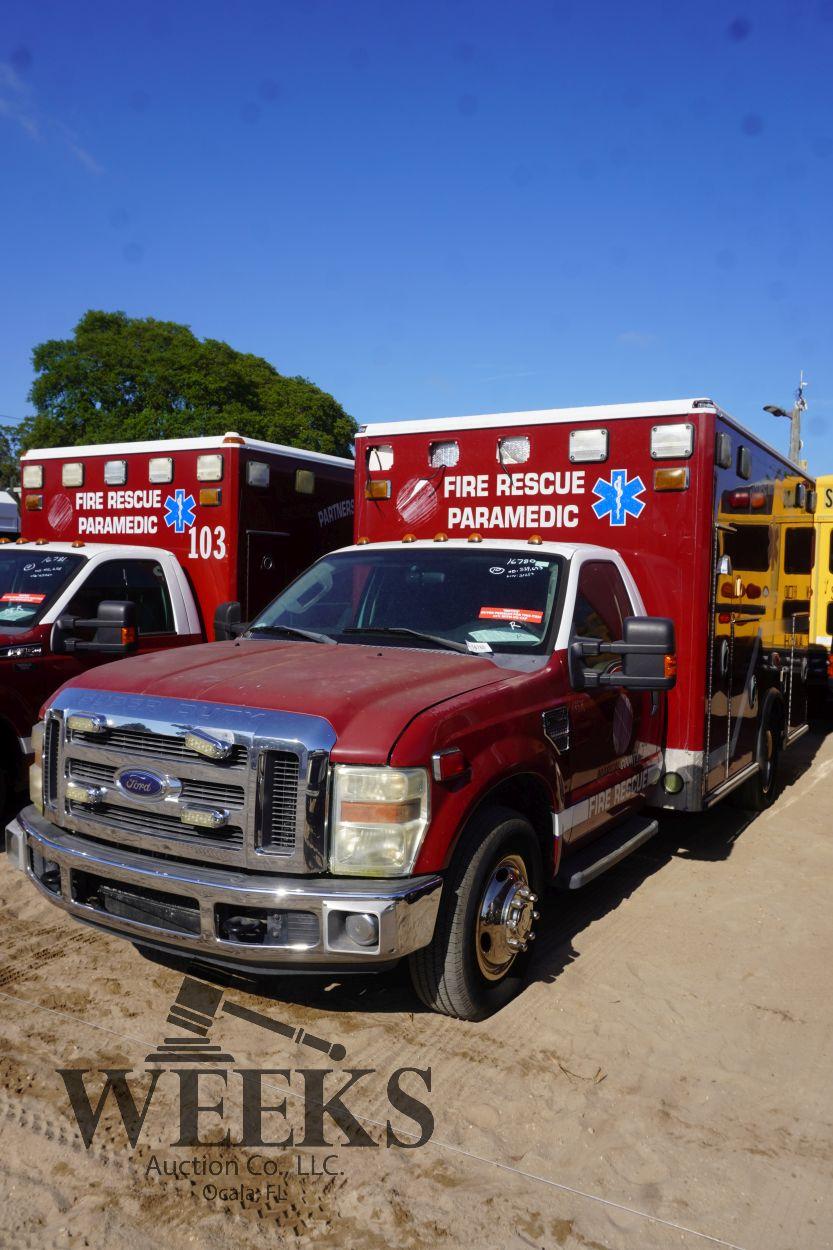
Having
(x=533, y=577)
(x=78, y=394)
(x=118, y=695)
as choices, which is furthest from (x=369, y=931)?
(x=78, y=394)

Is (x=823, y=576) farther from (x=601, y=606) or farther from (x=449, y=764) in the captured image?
(x=449, y=764)

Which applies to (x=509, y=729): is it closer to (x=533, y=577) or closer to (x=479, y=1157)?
(x=533, y=577)

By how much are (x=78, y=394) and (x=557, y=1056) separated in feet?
114

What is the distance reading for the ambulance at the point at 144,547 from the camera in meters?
6.11

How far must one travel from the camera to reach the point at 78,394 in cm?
3466

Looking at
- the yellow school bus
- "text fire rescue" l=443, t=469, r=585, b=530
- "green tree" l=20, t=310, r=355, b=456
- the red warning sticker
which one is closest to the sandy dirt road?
the red warning sticker

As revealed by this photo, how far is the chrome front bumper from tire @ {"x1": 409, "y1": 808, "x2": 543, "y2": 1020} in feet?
0.86

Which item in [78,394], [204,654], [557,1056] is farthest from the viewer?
[78,394]

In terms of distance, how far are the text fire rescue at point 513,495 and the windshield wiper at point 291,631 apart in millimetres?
1847

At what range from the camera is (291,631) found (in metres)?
4.84

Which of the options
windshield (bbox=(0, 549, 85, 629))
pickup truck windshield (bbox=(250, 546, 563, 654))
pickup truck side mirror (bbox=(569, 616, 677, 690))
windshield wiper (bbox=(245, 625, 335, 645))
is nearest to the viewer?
pickup truck side mirror (bbox=(569, 616, 677, 690))

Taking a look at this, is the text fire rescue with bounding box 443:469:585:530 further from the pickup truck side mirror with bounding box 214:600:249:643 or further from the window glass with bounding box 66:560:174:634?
the window glass with bounding box 66:560:174:634

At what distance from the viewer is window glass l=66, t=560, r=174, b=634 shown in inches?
261

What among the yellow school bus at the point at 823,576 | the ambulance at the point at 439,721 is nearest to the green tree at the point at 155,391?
the yellow school bus at the point at 823,576
